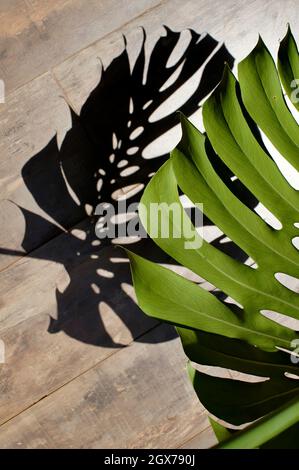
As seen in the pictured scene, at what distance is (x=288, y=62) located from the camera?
1359 millimetres

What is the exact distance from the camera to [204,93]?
7.91ft

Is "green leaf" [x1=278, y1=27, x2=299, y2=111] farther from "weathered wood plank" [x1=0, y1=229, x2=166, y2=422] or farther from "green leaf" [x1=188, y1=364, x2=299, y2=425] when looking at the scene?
"weathered wood plank" [x1=0, y1=229, x2=166, y2=422]

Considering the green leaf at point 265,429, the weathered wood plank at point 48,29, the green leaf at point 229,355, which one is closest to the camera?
the green leaf at point 265,429

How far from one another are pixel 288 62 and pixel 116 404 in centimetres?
173

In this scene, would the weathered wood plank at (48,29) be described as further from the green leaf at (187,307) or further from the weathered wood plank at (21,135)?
the green leaf at (187,307)

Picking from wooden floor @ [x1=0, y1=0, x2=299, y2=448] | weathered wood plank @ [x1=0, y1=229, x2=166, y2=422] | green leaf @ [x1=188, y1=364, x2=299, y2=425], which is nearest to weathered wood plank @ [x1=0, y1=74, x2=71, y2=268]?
wooden floor @ [x1=0, y1=0, x2=299, y2=448]

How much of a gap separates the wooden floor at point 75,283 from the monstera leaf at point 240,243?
42.3 inches

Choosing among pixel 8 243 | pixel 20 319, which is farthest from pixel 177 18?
pixel 20 319

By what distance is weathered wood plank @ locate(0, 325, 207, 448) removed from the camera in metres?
2.44

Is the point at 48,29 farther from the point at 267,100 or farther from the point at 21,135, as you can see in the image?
the point at 267,100

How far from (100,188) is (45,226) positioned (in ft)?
1.00

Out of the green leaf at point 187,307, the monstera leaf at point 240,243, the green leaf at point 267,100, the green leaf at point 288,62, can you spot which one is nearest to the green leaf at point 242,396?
the monstera leaf at point 240,243

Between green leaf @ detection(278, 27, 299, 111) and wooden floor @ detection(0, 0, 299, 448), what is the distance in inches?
43.4

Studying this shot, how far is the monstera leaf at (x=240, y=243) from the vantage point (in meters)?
1.32
